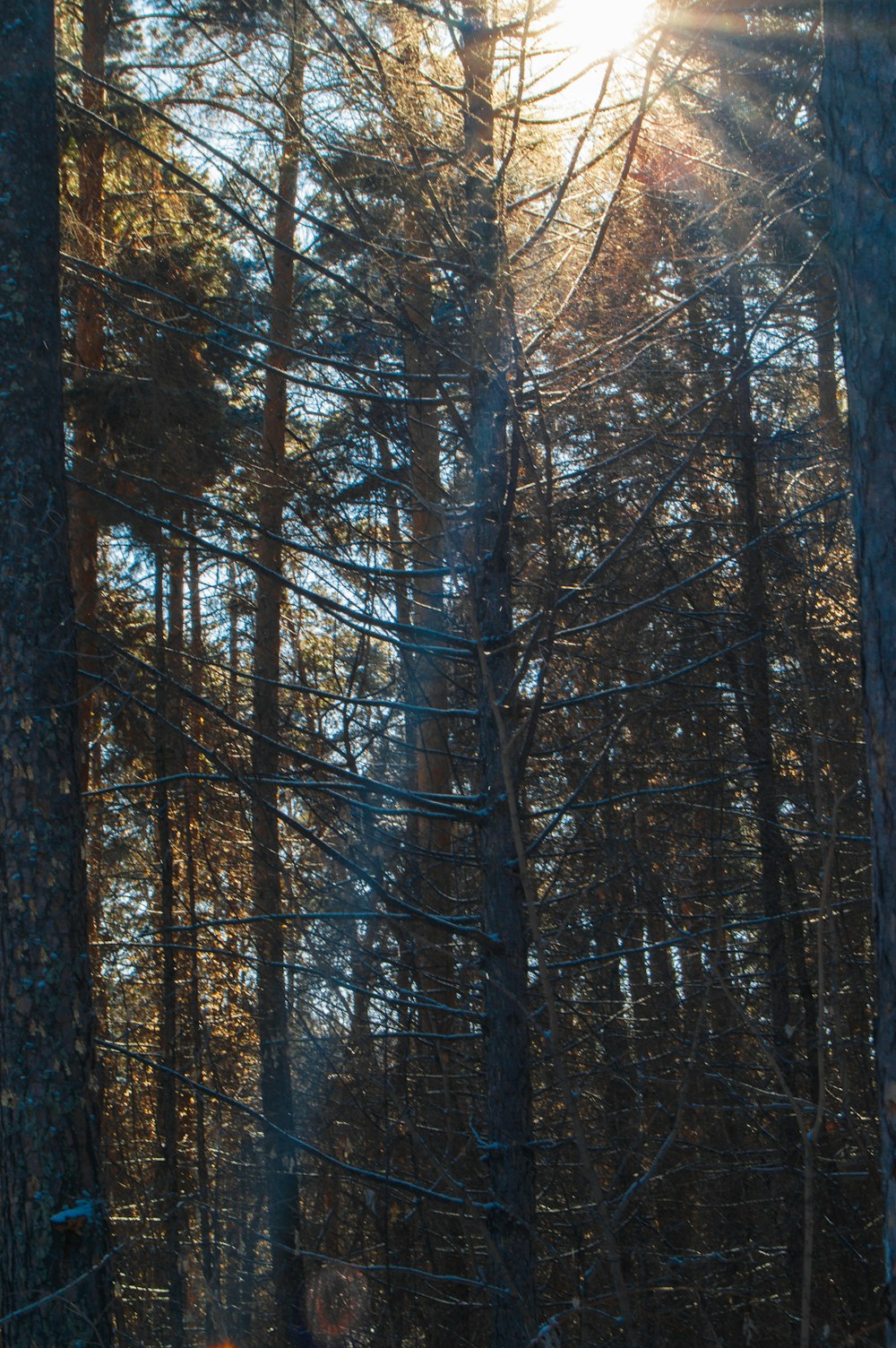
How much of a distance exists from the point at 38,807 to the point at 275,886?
192 cm

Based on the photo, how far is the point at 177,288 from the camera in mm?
8805

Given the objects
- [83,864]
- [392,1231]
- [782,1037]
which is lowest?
[392,1231]

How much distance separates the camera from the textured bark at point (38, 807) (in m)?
4.29

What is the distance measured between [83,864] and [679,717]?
5.45 metres

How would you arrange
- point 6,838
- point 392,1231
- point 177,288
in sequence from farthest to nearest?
point 177,288, point 392,1231, point 6,838

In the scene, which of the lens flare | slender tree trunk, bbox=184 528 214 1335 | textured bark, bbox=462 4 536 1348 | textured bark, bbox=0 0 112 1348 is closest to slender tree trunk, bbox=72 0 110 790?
slender tree trunk, bbox=184 528 214 1335

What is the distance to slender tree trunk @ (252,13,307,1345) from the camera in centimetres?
634

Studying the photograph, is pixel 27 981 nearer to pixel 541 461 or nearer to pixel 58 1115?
pixel 58 1115

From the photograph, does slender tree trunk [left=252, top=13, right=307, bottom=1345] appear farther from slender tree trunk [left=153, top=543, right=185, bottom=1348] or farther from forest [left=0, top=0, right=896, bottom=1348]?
slender tree trunk [left=153, top=543, right=185, bottom=1348]

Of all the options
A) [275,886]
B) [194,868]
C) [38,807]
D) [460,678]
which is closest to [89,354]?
[194,868]

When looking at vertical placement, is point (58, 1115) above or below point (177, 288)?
below

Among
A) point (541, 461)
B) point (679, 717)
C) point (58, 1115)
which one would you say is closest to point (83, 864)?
point (58, 1115)

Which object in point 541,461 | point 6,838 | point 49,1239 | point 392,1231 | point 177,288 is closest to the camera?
point 49,1239

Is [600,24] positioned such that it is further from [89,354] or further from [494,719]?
[89,354]
